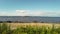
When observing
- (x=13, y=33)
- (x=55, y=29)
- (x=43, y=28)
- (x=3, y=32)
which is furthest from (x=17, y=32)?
(x=55, y=29)

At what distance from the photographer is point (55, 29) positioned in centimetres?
671

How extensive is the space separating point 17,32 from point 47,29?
3.71 feet

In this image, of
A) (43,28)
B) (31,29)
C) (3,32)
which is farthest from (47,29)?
(3,32)

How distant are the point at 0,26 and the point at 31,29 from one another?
1.44 meters

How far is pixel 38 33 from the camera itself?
648 cm

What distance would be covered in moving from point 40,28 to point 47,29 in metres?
0.28

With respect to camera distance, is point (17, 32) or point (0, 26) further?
point (0, 26)

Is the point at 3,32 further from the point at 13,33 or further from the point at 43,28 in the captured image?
the point at 43,28

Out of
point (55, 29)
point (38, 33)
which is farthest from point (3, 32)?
point (55, 29)

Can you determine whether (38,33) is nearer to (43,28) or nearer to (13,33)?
(43,28)

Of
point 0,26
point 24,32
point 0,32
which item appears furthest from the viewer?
point 0,26

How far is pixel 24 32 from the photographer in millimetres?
6418

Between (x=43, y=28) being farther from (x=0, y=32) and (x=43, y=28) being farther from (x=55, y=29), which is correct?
(x=0, y=32)

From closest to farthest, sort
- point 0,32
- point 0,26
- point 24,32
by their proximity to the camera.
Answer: point 24,32 < point 0,32 < point 0,26
